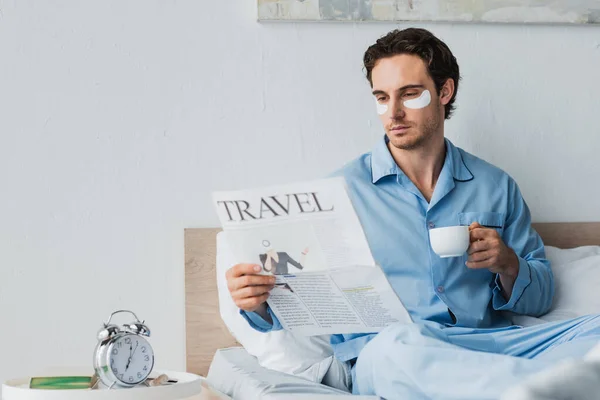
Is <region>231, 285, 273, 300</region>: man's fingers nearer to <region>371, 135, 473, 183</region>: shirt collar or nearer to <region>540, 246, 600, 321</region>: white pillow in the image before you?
<region>371, 135, 473, 183</region>: shirt collar

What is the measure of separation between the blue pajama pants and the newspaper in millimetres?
127

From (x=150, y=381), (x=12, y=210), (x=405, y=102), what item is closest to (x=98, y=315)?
(x=12, y=210)

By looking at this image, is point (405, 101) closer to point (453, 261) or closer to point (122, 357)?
point (453, 261)

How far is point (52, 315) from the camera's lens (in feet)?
6.48

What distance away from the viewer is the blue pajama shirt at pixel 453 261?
5.10ft

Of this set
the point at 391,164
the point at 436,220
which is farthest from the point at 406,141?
the point at 436,220

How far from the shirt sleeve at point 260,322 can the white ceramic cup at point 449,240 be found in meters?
0.36

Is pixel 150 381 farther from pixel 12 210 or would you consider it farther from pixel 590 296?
pixel 590 296

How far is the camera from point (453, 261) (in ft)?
5.89

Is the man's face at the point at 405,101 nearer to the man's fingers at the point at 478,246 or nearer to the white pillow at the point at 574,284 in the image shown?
the man's fingers at the point at 478,246

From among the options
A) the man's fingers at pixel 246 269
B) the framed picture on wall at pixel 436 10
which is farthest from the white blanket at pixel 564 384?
the framed picture on wall at pixel 436 10

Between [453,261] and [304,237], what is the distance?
1.68ft

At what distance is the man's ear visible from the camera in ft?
6.29

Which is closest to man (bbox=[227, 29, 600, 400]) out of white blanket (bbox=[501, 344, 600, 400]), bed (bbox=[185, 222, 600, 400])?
bed (bbox=[185, 222, 600, 400])
